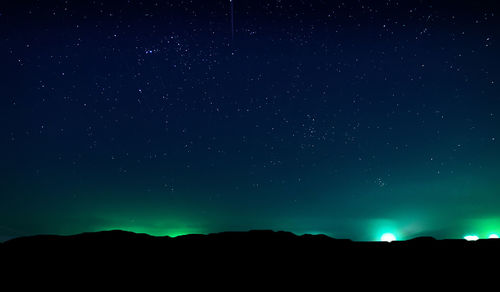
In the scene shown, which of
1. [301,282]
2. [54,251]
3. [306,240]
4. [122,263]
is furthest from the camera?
[306,240]

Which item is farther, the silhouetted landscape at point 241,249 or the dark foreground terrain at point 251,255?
the silhouetted landscape at point 241,249

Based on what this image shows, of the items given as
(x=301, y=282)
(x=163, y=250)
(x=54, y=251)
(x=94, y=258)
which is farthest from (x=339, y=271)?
(x=54, y=251)

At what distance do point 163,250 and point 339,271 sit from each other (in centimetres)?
440

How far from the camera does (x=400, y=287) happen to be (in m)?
8.06

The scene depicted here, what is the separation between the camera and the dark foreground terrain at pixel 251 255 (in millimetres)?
8812

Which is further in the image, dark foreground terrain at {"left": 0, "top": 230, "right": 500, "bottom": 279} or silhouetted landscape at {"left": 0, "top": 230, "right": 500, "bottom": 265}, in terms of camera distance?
silhouetted landscape at {"left": 0, "top": 230, "right": 500, "bottom": 265}

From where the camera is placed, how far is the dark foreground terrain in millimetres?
8812

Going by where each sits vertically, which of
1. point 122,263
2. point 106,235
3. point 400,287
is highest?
point 106,235

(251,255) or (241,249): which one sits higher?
(241,249)

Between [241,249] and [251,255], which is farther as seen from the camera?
[241,249]

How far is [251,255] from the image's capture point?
380 inches

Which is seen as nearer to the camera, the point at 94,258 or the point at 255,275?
the point at 255,275

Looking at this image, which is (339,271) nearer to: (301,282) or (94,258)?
(301,282)

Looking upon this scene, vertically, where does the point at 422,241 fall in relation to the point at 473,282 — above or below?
above
